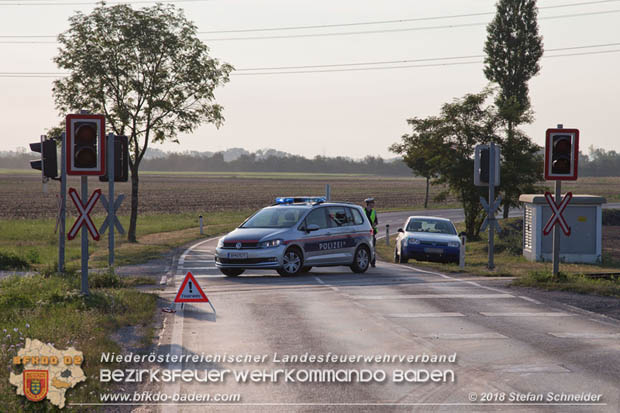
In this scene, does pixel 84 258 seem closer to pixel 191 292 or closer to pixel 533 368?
pixel 191 292

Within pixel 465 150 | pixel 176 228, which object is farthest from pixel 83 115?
pixel 176 228

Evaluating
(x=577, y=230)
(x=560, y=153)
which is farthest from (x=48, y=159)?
(x=577, y=230)

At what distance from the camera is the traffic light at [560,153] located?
626 inches

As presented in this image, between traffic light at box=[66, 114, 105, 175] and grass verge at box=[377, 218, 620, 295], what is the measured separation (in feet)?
28.5

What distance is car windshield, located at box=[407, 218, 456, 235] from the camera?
25.0 m

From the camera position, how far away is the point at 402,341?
9.79m

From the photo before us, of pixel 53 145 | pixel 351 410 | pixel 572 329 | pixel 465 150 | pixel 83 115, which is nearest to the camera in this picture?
pixel 351 410

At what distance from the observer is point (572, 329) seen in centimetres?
1092

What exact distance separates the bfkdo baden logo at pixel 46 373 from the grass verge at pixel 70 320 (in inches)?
2.5

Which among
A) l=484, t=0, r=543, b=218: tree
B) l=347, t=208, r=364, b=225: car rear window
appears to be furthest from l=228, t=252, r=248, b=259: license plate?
l=484, t=0, r=543, b=218: tree

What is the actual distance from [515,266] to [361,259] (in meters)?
7.15

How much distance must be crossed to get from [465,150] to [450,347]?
27.0 metres

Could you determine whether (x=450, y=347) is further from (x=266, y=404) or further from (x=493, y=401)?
(x=266, y=404)

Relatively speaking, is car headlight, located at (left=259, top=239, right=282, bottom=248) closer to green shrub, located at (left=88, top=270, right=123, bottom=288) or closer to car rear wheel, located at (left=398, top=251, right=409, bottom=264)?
green shrub, located at (left=88, top=270, right=123, bottom=288)
